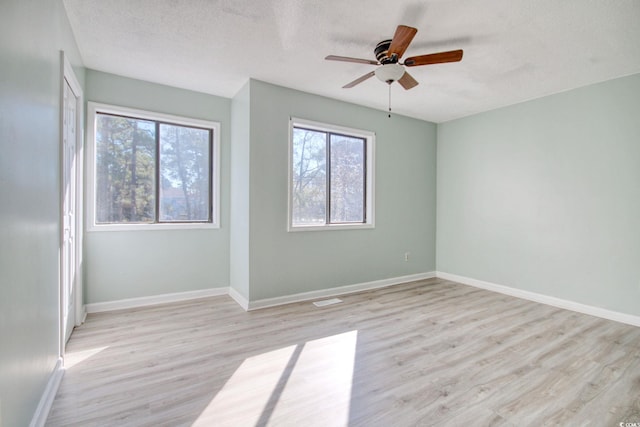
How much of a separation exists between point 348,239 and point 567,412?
2880 mm

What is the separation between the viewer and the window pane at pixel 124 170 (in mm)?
3430

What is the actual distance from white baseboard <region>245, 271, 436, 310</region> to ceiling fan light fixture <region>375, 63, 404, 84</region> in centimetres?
271

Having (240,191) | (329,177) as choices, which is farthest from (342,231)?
(240,191)

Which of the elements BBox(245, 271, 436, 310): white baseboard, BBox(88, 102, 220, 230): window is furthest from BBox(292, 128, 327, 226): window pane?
BBox(88, 102, 220, 230): window

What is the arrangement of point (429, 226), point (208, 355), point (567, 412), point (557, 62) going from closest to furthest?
point (567, 412) < point (208, 355) < point (557, 62) < point (429, 226)

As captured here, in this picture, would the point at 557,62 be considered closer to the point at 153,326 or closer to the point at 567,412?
the point at 567,412

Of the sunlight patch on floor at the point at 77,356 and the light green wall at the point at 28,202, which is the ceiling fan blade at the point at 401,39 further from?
the sunlight patch on floor at the point at 77,356

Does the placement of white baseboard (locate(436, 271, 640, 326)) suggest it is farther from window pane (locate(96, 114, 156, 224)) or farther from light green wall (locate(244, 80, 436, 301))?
window pane (locate(96, 114, 156, 224))

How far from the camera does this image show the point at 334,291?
4.16 metres

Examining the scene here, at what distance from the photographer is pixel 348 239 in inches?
171

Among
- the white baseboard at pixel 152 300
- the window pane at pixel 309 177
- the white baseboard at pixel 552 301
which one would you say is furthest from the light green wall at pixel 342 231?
the white baseboard at pixel 152 300

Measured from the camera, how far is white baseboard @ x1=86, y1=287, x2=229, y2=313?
338cm

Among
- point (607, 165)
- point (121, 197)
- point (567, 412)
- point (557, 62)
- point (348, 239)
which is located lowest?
point (567, 412)

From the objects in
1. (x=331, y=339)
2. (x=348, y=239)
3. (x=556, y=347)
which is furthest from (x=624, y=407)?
(x=348, y=239)
